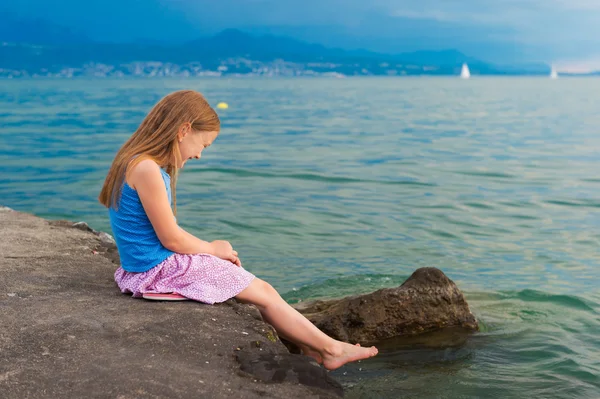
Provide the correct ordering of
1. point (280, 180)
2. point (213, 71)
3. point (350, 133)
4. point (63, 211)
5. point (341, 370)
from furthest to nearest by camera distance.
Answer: point (213, 71) → point (350, 133) → point (280, 180) → point (63, 211) → point (341, 370)

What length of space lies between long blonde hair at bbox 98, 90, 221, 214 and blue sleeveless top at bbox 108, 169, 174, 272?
3.0 inches

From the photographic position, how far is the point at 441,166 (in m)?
18.3

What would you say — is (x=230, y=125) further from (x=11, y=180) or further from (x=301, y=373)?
(x=301, y=373)

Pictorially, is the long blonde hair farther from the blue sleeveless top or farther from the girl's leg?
the girl's leg

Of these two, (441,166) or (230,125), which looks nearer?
(441,166)

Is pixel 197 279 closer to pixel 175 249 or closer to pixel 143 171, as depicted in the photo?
pixel 175 249

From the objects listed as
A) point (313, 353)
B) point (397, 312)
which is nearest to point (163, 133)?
point (313, 353)

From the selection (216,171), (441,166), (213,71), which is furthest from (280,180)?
(213,71)

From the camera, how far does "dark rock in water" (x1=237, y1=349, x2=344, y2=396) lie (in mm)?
3652

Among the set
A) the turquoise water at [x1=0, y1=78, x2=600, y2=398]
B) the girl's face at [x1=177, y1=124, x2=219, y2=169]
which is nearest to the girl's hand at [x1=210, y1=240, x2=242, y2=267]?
the girl's face at [x1=177, y1=124, x2=219, y2=169]

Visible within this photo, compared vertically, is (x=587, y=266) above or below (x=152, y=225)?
below

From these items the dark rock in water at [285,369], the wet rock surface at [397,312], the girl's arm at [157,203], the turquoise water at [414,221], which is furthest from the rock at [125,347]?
the wet rock surface at [397,312]

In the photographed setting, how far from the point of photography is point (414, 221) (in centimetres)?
1166

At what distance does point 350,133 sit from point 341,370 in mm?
22069
